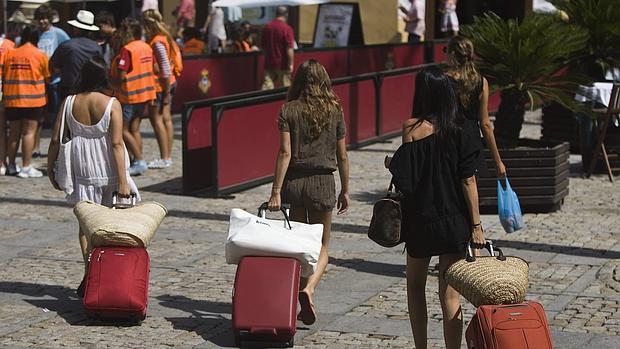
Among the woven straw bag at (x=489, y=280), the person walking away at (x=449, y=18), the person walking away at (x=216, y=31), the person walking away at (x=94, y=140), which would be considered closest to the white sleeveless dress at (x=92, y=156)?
the person walking away at (x=94, y=140)

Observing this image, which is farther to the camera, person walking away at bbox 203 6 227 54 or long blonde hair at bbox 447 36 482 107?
person walking away at bbox 203 6 227 54

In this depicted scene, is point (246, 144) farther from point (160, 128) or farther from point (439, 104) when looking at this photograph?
point (439, 104)

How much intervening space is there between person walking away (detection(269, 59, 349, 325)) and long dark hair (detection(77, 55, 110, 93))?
1414 mm

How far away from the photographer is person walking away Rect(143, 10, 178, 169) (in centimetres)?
1484

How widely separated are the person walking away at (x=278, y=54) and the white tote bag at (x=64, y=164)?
11.7m

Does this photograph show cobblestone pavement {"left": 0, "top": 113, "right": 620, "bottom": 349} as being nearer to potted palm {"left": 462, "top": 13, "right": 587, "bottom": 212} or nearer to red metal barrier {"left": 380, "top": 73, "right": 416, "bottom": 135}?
potted palm {"left": 462, "top": 13, "right": 587, "bottom": 212}

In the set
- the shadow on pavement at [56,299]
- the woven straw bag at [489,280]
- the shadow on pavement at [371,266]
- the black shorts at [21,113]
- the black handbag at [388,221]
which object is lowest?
the shadow on pavement at [371,266]

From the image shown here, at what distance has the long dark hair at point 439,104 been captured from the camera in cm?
666

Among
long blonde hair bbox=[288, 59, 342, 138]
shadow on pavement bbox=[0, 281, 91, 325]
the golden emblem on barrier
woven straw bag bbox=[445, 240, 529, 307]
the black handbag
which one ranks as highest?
long blonde hair bbox=[288, 59, 342, 138]

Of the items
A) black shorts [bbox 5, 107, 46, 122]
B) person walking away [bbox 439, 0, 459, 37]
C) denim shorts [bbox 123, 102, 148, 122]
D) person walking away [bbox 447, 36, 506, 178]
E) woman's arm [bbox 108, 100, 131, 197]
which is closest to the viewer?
woman's arm [bbox 108, 100, 131, 197]

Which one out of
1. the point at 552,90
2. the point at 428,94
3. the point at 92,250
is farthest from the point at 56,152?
the point at 552,90

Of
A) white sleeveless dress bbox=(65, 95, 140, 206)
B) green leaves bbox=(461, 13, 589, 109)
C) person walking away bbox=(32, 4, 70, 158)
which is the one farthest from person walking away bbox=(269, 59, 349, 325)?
person walking away bbox=(32, 4, 70, 158)

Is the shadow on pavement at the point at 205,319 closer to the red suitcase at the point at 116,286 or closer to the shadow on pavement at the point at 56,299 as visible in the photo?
the red suitcase at the point at 116,286

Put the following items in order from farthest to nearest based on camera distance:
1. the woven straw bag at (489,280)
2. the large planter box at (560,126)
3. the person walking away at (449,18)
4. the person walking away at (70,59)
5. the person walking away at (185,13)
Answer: the person walking away at (185,13), the person walking away at (449,18), the large planter box at (560,126), the person walking away at (70,59), the woven straw bag at (489,280)
